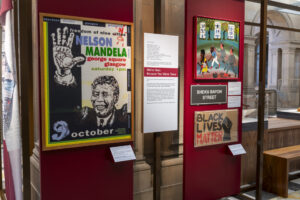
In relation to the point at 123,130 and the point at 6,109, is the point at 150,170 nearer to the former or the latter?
the point at 123,130

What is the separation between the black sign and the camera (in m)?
3.59

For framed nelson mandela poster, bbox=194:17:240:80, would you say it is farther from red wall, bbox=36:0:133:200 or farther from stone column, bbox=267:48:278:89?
stone column, bbox=267:48:278:89

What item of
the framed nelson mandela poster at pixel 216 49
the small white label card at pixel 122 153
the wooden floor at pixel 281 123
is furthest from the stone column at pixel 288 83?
the small white label card at pixel 122 153

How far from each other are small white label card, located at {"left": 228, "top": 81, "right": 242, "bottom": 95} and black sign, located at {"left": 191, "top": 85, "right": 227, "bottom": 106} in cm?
9

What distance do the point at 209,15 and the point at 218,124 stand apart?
1368mm

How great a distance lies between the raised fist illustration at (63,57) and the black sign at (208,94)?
148 cm

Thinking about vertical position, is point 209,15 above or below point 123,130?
above

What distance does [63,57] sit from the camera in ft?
8.95

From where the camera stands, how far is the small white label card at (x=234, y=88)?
3.88 metres

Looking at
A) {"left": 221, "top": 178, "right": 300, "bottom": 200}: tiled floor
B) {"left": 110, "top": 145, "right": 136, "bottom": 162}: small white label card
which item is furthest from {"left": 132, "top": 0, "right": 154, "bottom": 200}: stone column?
{"left": 221, "top": 178, "right": 300, "bottom": 200}: tiled floor

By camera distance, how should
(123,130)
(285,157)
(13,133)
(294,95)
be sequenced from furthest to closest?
1. (294,95)
2. (285,157)
3. (123,130)
4. (13,133)

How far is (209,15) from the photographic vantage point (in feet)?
11.9

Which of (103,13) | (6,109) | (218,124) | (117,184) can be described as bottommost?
(117,184)

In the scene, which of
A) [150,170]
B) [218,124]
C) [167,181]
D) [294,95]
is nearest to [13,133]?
[150,170]
